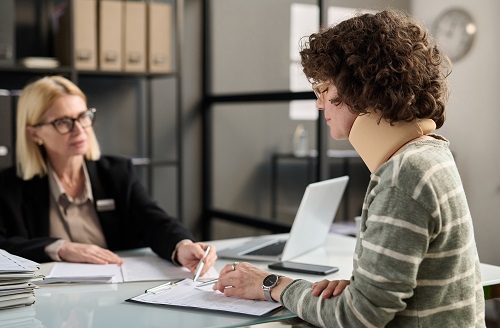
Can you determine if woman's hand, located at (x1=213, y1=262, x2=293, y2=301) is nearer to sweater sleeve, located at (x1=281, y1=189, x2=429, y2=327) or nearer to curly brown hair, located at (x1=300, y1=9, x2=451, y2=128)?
sweater sleeve, located at (x1=281, y1=189, x2=429, y2=327)

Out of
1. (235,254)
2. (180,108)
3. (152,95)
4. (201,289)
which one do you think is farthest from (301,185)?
(201,289)

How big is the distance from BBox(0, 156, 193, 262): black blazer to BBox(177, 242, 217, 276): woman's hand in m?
0.12

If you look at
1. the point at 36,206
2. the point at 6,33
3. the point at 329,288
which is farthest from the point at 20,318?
the point at 6,33

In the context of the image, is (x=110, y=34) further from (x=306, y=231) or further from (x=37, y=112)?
(x=306, y=231)

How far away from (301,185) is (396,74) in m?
2.41

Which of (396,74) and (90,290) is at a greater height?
(396,74)

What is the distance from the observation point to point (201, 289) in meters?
1.66

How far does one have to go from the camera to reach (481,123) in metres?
2.63

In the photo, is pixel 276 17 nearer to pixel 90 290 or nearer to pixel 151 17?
pixel 151 17

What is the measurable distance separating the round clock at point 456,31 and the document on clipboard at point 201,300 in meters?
1.55

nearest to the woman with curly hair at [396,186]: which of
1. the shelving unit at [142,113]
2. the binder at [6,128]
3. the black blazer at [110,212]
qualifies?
the black blazer at [110,212]

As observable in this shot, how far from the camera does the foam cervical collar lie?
1.32 m

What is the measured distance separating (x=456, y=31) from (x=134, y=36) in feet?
5.82

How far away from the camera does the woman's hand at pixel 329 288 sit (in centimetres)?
133
